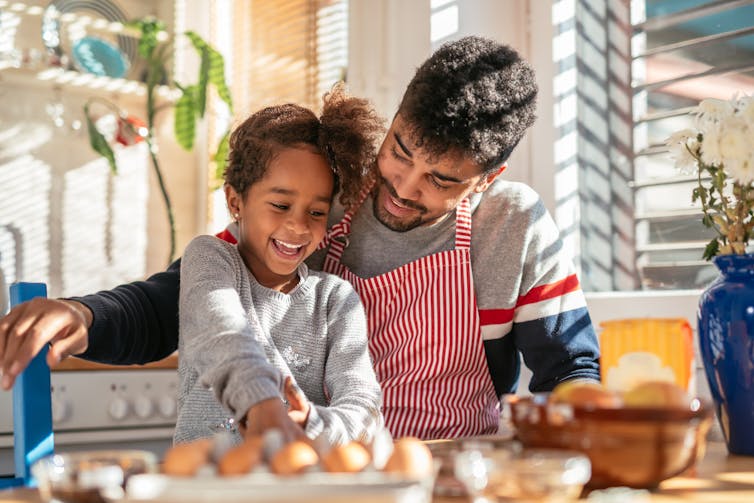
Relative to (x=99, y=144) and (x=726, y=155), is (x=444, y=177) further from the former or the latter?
(x=99, y=144)

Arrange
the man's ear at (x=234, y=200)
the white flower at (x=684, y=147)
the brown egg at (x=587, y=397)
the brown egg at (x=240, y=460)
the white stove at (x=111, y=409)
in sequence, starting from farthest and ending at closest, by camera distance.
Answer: the white stove at (x=111, y=409) < the man's ear at (x=234, y=200) < the white flower at (x=684, y=147) < the brown egg at (x=587, y=397) < the brown egg at (x=240, y=460)

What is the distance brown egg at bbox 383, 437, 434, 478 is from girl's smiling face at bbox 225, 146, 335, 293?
0.65m

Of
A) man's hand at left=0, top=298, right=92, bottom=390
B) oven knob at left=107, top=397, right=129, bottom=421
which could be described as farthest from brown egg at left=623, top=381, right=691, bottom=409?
oven knob at left=107, top=397, right=129, bottom=421

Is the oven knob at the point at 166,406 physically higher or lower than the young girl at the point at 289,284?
lower

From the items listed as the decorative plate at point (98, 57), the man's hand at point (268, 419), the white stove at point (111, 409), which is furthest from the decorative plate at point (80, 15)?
the man's hand at point (268, 419)

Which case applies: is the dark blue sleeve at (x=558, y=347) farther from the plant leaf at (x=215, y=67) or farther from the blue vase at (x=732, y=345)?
the plant leaf at (x=215, y=67)

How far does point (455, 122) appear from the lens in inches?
50.8

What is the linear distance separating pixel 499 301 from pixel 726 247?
366 millimetres

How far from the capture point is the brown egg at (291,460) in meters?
0.63

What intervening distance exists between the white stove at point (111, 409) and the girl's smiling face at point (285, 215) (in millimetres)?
808

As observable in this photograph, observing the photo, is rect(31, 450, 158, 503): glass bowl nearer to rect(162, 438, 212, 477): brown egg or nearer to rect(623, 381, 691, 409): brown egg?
rect(162, 438, 212, 477): brown egg

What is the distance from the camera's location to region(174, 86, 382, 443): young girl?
3.47 ft

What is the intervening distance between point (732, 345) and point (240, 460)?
26.4 inches

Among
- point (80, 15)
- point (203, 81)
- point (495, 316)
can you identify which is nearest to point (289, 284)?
point (495, 316)
